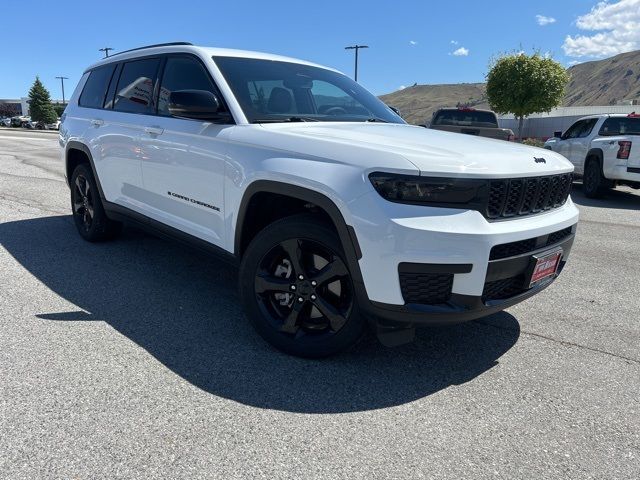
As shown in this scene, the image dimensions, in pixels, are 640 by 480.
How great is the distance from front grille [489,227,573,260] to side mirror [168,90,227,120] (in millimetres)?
1924

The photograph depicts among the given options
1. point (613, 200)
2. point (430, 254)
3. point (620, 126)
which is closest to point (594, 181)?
point (613, 200)

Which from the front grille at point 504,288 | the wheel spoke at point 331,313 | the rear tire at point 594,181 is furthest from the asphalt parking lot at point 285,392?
the rear tire at point 594,181

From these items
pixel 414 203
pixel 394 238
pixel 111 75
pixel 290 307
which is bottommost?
pixel 290 307

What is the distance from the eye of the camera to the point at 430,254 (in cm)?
250

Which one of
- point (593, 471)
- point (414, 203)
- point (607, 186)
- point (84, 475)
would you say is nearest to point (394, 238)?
point (414, 203)

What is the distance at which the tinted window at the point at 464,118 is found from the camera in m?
Answer: 14.5

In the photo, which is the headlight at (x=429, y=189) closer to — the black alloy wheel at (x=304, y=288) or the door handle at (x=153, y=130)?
the black alloy wheel at (x=304, y=288)

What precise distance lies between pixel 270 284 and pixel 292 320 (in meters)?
0.25

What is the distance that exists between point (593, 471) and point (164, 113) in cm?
359

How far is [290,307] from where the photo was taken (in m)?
3.18

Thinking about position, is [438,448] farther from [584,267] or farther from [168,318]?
[584,267]

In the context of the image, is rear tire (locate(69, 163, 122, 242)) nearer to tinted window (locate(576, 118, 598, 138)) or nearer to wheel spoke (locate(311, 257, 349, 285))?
wheel spoke (locate(311, 257, 349, 285))

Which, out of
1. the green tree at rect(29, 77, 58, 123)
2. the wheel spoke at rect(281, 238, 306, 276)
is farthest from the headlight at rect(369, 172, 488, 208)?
the green tree at rect(29, 77, 58, 123)

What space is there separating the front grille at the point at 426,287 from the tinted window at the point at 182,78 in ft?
6.31
